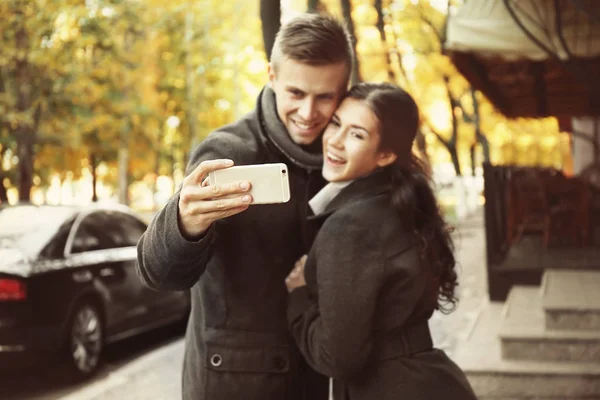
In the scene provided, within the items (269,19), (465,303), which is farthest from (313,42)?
(465,303)

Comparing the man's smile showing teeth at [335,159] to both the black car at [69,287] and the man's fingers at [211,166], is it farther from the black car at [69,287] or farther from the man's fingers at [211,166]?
the black car at [69,287]

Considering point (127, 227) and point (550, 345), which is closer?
point (550, 345)

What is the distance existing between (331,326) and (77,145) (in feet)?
61.7

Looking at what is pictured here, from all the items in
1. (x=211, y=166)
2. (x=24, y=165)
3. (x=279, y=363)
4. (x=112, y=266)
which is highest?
(x=211, y=166)

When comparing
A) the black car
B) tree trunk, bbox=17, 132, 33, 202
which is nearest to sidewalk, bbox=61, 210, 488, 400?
the black car

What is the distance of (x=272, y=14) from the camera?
229 inches

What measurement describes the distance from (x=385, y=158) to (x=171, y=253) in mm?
749

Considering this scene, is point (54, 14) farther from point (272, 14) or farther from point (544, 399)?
point (544, 399)

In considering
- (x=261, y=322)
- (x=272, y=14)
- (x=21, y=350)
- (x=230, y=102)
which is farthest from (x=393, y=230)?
(x=230, y=102)

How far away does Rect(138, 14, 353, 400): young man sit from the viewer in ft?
8.21

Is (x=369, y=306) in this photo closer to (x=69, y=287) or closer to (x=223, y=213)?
(x=223, y=213)

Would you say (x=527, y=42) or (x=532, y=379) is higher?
(x=527, y=42)

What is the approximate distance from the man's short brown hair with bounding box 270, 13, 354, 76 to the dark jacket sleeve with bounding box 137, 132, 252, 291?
40 cm

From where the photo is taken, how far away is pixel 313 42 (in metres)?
2.48
